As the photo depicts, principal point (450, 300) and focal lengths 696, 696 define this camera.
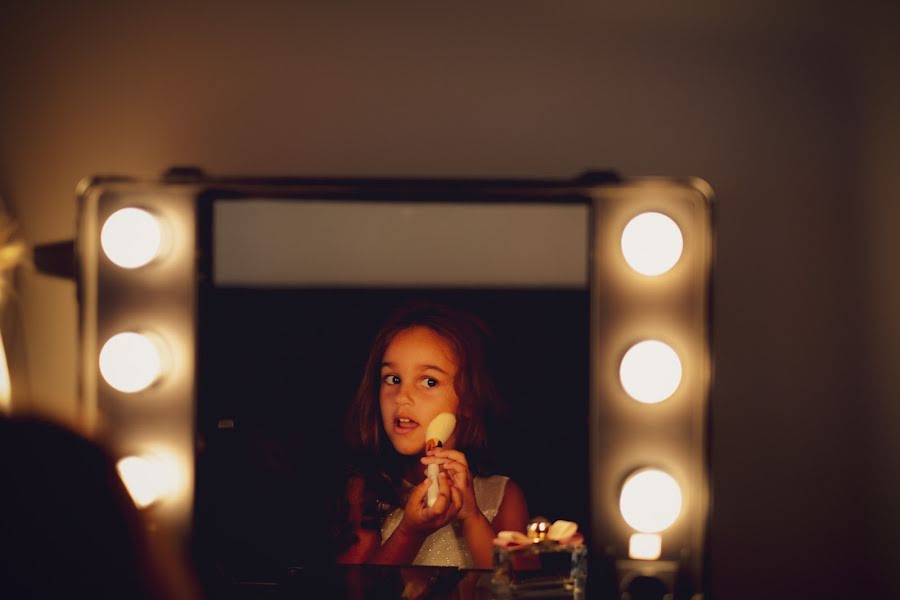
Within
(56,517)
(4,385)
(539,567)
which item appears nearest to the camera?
(56,517)

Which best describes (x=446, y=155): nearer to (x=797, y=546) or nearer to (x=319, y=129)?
(x=319, y=129)

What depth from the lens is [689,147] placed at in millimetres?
1024

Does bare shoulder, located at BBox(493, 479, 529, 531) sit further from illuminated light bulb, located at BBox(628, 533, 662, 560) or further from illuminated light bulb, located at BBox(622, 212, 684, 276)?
illuminated light bulb, located at BBox(622, 212, 684, 276)

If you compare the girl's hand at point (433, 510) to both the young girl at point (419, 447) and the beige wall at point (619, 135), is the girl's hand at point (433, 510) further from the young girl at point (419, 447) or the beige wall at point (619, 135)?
the beige wall at point (619, 135)

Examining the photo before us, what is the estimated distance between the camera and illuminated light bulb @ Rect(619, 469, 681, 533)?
2.94ft

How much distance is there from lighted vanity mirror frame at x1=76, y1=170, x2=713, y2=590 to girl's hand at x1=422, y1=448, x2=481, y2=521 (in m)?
0.15

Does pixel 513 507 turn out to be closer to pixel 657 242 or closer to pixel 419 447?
pixel 419 447

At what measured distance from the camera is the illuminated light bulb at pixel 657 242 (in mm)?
901

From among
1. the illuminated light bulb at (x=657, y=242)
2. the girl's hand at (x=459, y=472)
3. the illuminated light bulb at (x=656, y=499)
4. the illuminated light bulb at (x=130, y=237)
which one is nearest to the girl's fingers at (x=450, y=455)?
the girl's hand at (x=459, y=472)

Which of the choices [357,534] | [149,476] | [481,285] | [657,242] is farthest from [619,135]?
[149,476]

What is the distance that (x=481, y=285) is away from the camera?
3.08ft

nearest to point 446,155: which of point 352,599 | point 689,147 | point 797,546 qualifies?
point 689,147

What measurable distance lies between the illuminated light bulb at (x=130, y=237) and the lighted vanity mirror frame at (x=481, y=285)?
0.05 ft

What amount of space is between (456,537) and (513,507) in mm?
84
